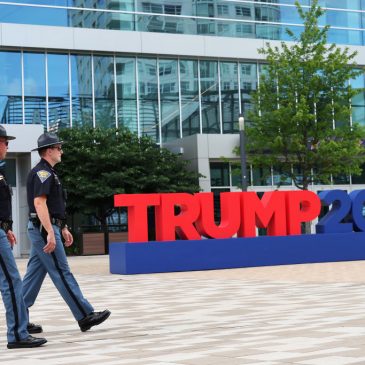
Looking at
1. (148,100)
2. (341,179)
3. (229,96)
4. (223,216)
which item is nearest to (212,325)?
(223,216)

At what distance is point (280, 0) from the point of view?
120ft

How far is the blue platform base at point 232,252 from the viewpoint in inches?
778

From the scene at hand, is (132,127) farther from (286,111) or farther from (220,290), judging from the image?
(220,290)

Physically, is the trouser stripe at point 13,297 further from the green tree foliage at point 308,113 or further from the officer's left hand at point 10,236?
the green tree foliage at point 308,113

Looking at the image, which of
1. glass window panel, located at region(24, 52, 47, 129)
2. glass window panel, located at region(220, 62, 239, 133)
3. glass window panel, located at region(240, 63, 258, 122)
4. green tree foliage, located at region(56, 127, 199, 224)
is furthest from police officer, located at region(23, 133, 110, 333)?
glass window panel, located at region(240, 63, 258, 122)

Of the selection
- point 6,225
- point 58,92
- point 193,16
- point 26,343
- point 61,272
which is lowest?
point 26,343

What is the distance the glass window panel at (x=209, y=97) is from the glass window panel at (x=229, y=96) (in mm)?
308

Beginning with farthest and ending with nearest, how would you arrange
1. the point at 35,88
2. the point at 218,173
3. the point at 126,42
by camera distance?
the point at 218,173 → the point at 126,42 → the point at 35,88

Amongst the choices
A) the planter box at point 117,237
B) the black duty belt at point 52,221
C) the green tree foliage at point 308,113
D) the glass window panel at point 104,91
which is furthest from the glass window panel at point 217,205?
the black duty belt at point 52,221

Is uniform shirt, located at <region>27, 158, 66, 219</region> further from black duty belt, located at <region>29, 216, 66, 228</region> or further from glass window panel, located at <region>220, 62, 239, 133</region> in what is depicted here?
glass window panel, located at <region>220, 62, 239, 133</region>

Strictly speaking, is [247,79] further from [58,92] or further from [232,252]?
[232,252]

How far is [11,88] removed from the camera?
32.5 metres

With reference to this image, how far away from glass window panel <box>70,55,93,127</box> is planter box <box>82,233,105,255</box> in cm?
456

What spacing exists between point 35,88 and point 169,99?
224 inches
